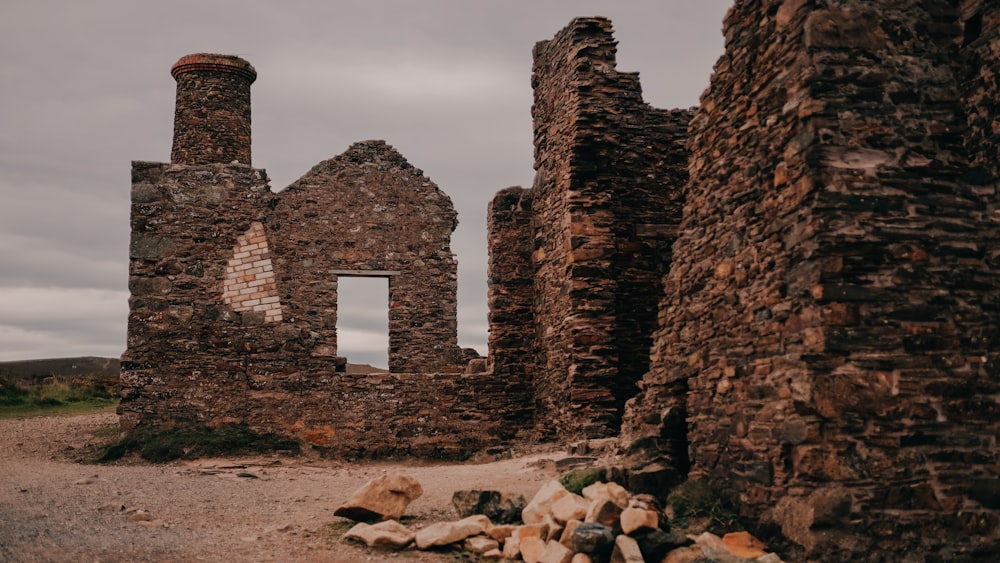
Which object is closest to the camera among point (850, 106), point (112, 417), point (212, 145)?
point (850, 106)

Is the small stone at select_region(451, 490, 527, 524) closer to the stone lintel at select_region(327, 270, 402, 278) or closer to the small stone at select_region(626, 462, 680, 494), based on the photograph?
the small stone at select_region(626, 462, 680, 494)

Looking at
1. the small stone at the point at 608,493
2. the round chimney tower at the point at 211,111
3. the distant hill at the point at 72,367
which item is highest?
the round chimney tower at the point at 211,111

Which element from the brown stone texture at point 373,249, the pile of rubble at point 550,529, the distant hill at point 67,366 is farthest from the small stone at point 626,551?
the distant hill at point 67,366

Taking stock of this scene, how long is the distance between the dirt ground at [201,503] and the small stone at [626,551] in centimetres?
113

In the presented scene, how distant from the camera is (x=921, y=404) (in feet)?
18.8

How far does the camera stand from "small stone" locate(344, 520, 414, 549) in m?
6.43

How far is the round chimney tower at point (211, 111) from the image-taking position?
2203cm

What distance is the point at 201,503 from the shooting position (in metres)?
8.07

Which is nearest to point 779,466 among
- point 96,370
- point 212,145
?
point 212,145

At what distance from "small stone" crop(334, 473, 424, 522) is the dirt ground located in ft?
0.44

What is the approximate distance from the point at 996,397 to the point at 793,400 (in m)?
1.25

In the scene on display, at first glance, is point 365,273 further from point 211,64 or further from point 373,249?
point 211,64

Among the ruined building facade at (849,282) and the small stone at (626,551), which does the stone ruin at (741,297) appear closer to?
the ruined building facade at (849,282)

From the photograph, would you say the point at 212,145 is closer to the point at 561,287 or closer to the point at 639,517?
the point at 561,287
